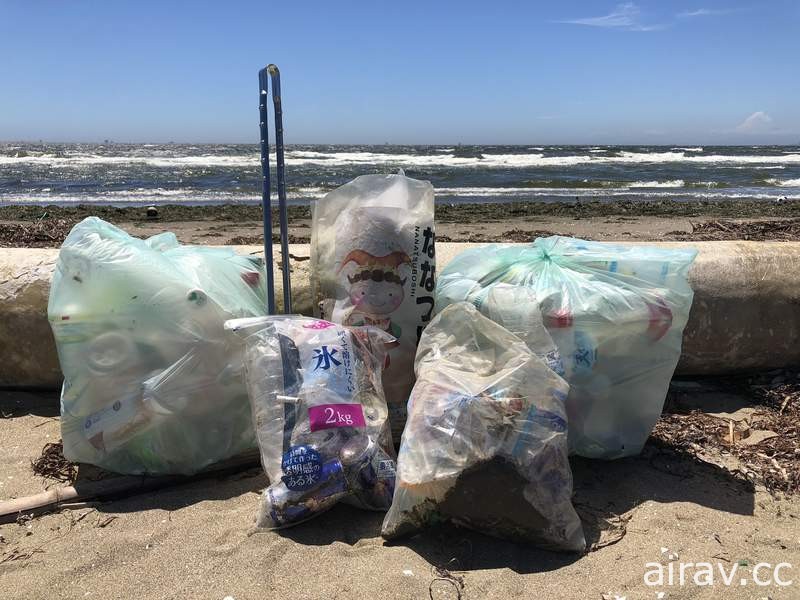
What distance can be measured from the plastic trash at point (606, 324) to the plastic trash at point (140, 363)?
2.97 ft

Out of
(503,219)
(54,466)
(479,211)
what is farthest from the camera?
(479,211)

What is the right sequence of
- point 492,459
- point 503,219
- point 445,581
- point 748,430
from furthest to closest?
point 503,219
point 748,430
point 492,459
point 445,581

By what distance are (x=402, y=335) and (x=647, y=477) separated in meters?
0.97

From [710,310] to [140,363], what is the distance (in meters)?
2.24

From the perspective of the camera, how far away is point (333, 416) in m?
1.93

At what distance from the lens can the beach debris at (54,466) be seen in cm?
224

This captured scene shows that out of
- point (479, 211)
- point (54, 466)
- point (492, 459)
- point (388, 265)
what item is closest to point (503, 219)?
point (479, 211)

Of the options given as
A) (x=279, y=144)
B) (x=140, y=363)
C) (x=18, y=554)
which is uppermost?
(x=279, y=144)

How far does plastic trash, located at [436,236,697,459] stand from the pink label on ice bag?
24.0 inches

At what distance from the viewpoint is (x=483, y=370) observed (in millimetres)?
2018

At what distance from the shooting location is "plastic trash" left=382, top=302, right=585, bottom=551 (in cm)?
176

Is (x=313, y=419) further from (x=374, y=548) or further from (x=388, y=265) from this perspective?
(x=388, y=265)

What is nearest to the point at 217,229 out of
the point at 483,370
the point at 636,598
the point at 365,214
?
the point at 365,214

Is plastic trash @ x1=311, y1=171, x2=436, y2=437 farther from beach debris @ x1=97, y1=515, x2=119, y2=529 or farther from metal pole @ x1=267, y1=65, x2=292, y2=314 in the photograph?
beach debris @ x1=97, y1=515, x2=119, y2=529
